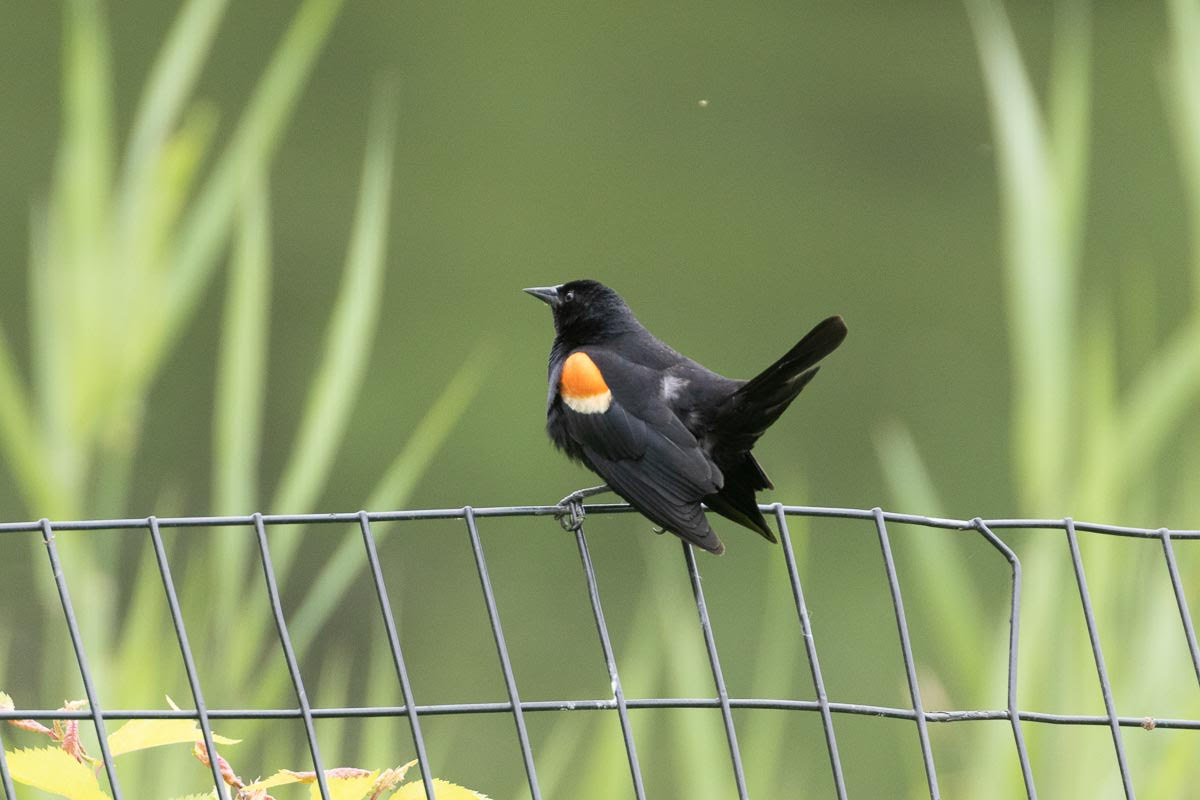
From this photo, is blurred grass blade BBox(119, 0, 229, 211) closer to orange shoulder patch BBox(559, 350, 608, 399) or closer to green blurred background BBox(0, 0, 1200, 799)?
green blurred background BBox(0, 0, 1200, 799)

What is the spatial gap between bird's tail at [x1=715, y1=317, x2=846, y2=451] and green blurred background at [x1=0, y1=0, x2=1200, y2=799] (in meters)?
0.52

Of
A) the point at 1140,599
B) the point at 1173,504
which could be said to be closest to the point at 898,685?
the point at 1173,504

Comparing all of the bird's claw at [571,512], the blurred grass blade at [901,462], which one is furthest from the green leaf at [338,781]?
the blurred grass blade at [901,462]

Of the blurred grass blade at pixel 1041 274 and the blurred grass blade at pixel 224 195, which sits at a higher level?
the blurred grass blade at pixel 224 195

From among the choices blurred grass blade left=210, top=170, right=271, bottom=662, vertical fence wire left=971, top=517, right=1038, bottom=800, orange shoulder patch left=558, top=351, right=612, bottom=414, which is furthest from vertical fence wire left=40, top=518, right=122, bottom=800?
blurred grass blade left=210, top=170, right=271, bottom=662

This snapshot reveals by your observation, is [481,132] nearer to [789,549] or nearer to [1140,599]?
[1140,599]

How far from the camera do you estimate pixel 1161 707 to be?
213 cm

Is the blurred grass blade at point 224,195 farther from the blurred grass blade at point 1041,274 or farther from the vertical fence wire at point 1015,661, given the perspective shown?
the vertical fence wire at point 1015,661

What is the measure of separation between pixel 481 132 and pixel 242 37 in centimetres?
70

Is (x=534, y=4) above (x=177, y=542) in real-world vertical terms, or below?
above

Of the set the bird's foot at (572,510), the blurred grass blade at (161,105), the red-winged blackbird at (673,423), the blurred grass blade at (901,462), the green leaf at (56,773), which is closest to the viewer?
the green leaf at (56,773)

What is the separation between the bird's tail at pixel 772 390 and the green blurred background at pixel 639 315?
1.72 ft

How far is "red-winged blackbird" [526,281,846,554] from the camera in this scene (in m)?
1.71

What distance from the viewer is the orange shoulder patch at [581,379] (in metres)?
1.94
